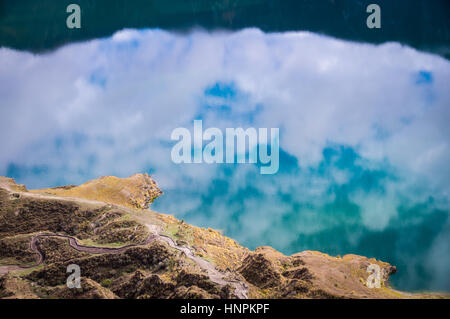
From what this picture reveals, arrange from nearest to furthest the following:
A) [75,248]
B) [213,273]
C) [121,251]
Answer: [213,273]
[121,251]
[75,248]

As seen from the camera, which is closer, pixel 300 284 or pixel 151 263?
pixel 300 284

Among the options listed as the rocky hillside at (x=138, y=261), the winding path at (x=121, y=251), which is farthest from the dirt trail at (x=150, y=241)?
the rocky hillside at (x=138, y=261)

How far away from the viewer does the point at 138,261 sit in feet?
104

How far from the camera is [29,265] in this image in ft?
111

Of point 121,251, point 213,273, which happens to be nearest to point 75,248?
point 121,251

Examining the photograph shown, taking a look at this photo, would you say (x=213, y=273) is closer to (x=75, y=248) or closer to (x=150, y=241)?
(x=150, y=241)

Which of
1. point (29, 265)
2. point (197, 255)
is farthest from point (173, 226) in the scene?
point (29, 265)

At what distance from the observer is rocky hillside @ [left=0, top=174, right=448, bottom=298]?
1095 inches

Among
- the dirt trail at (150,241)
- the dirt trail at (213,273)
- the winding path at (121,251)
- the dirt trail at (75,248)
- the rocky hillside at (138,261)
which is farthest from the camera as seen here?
the dirt trail at (75,248)

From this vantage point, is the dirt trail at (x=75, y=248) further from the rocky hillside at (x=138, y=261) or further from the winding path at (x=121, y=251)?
the rocky hillside at (x=138, y=261)

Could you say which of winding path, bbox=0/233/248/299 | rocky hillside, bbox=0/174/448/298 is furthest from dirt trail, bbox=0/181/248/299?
rocky hillside, bbox=0/174/448/298

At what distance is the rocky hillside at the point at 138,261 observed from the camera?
27.8 meters
